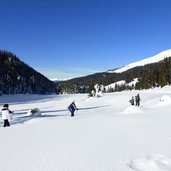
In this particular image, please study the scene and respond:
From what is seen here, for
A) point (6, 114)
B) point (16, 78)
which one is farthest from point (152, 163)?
point (16, 78)

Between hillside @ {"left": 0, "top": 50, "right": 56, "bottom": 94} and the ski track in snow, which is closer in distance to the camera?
the ski track in snow

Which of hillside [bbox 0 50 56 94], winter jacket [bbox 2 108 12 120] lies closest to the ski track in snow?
winter jacket [bbox 2 108 12 120]

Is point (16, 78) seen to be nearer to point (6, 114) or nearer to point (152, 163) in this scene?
point (6, 114)

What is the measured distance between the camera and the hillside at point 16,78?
5960 inches

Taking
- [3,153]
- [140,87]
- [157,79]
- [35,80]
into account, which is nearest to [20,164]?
[3,153]

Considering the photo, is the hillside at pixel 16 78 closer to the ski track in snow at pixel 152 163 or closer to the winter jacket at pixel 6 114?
the winter jacket at pixel 6 114

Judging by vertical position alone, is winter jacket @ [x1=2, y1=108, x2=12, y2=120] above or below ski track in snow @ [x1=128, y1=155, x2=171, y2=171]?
above

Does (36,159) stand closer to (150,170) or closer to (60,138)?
(150,170)

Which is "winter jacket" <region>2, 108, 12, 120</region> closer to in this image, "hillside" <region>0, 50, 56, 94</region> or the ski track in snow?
the ski track in snow

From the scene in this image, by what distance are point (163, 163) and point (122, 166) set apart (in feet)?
3.34

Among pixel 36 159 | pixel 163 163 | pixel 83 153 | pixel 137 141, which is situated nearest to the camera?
pixel 163 163

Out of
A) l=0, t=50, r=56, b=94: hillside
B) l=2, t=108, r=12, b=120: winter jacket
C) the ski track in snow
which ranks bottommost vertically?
the ski track in snow

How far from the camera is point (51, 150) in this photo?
393 inches

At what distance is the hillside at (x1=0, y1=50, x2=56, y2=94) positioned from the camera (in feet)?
497
